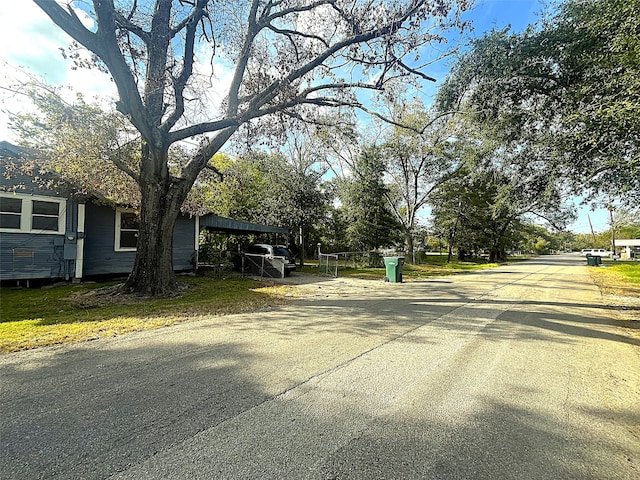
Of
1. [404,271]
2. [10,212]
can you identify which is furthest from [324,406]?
[404,271]

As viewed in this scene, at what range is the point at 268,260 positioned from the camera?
13.9 m

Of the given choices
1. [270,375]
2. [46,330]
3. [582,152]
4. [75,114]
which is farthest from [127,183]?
[582,152]

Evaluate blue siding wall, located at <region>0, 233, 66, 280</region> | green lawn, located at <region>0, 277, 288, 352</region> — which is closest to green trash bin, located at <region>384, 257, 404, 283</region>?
green lawn, located at <region>0, 277, 288, 352</region>

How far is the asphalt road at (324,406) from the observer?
1930 millimetres

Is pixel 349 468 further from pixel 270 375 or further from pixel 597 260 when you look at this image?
pixel 597 260

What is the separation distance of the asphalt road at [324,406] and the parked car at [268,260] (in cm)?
865

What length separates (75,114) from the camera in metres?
7.52

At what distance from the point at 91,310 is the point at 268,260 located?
782 cm

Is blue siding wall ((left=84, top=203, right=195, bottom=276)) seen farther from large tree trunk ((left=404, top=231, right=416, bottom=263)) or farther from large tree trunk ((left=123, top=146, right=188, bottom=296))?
large tree trunk ((left=404, top=231, right=416, bottom=263))

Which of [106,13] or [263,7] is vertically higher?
[263,7]

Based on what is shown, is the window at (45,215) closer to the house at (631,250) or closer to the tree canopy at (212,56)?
the tree canopy at (212,56)

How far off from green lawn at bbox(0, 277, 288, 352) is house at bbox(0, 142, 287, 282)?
851mm

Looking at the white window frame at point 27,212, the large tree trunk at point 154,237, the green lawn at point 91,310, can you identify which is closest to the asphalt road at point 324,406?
the green lawn at point 91,310

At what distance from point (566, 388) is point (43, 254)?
12832 millimetres
